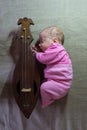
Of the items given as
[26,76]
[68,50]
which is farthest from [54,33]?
[26,76]

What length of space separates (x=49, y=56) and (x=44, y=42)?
0.28 ft

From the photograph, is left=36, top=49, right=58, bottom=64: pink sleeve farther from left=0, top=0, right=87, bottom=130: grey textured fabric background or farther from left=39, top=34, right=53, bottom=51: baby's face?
left=0, top=0, right=87, bottom=130: grey textured fabric background

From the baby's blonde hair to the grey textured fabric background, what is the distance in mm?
58

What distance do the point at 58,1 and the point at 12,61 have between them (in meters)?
0.41

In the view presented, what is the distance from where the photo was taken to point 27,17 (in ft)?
5.16

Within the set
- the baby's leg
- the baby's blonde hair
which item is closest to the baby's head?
the baby's blonde hair

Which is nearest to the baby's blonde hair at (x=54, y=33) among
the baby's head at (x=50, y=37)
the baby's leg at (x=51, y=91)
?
the baby's head at (x=50, y=37)

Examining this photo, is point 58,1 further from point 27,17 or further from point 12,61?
point 12,61

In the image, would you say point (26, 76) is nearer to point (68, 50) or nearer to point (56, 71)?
point (56, 71)

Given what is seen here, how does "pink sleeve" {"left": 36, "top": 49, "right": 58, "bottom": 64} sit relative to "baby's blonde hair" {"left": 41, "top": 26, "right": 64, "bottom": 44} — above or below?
below

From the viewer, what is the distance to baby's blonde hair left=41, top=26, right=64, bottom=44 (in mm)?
1493

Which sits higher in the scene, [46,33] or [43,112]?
[46,33]

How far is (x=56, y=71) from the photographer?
1454 millimetres

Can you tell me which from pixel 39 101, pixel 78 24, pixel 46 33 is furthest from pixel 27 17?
pixel 39 101
